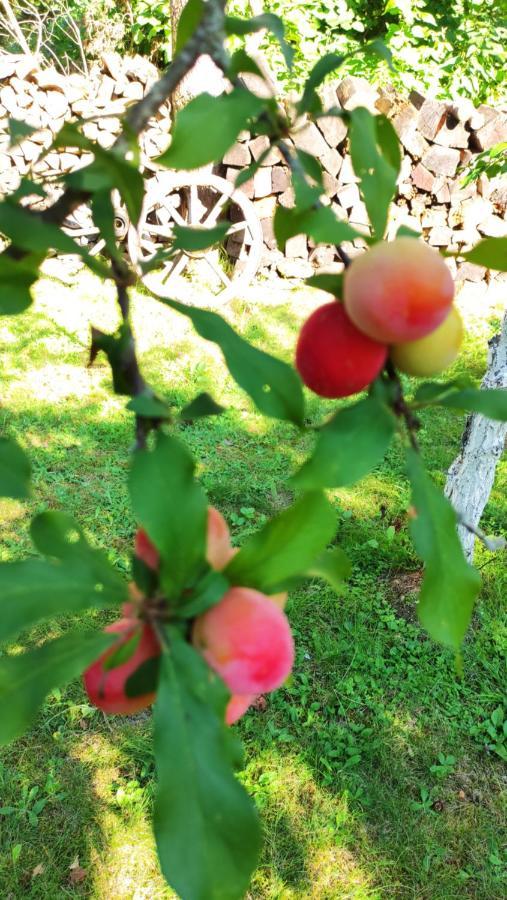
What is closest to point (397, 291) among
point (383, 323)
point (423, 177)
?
point (383, 323)

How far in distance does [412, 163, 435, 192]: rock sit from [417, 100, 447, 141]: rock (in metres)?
0.18

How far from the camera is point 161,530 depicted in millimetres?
420

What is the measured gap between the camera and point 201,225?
13.8 feet

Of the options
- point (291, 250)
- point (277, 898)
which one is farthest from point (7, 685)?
point (291, 250)

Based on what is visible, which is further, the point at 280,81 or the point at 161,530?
the point at 280,81

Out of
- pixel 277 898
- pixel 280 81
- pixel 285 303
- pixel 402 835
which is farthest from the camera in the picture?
pixel 280 81

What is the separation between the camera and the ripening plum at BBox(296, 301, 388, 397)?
0.48 meters

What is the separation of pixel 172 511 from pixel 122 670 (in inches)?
4.2

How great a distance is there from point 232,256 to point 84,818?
358 cm

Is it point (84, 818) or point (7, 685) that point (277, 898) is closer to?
point (84, 818)

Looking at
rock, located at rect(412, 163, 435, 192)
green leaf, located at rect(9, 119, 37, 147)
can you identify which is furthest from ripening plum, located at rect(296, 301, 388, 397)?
rock, located at rect(412, 163, 435, 192)

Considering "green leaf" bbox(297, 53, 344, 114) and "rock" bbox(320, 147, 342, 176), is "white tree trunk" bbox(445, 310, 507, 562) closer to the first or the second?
"green leaf" bbox(297, 53, 344, 114)

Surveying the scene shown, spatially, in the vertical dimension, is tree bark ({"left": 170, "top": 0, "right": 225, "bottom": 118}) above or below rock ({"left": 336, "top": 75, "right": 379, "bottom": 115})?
below

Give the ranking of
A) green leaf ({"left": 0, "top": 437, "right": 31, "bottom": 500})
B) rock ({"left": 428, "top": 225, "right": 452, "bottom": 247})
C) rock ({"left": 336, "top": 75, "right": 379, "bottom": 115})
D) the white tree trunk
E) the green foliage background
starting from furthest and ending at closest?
the green foliage background < rock ({"left": 428, "top": 225, "right": 452, "bottom": 247}) < rock ({"left": 336, "top": 75, "right": 379, "bottom": 115}) < the white tree trunk < green leaf ({"left": 0, "top": 437, "right": 31, "bottom": 500})
